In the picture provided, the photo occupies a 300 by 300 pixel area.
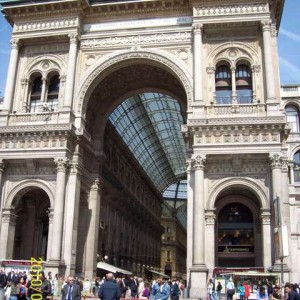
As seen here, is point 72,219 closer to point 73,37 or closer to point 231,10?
point 73,37

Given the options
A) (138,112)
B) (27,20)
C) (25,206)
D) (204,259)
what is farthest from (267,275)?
(138,112)

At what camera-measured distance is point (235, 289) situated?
26.6 meters

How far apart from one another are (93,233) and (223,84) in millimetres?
15577

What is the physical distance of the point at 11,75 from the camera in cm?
3644

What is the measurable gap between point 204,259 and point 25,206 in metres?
16.3

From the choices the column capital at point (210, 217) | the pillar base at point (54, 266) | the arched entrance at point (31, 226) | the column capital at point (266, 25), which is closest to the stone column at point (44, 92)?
the arched entrance at point (31, 226)

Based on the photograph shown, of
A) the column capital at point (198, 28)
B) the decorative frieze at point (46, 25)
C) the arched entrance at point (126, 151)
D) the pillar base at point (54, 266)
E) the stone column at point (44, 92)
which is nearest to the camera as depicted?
the pillar base at point (54, 266)

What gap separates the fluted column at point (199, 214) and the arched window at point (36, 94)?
14.1 meters

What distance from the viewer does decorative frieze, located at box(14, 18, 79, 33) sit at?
3672cm

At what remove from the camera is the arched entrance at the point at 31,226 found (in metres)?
37.1

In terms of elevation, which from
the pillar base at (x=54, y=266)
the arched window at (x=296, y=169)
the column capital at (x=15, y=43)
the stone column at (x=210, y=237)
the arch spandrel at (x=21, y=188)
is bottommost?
the pillar base at (x=54, y=266)

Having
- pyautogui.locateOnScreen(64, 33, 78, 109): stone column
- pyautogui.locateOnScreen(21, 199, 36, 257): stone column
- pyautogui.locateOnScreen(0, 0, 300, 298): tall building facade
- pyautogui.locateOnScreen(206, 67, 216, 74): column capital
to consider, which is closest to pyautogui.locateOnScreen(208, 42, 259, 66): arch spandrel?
pyautogui.locateOnScreen(0, 0, 300, 298): tall building facade

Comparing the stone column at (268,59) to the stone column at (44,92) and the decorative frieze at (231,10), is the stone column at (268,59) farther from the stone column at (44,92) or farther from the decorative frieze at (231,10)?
the stone column at (44,92)

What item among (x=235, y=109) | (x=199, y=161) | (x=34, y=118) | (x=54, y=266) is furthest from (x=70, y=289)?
(x=34, y=118)
